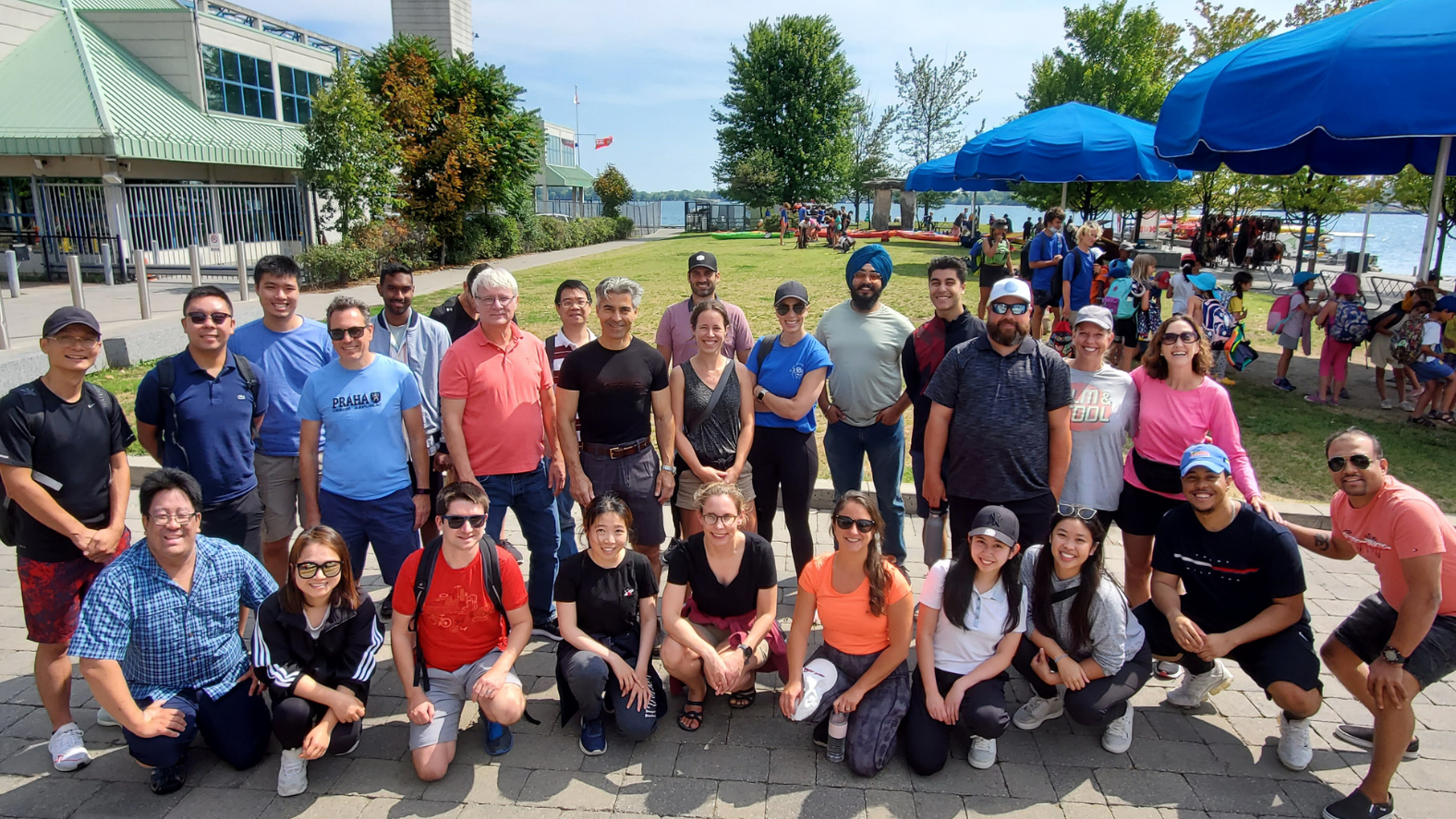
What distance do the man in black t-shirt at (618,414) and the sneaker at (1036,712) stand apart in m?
1.98

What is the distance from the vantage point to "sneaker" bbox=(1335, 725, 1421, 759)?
364cm

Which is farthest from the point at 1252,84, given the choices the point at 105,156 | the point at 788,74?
the point at 788,74

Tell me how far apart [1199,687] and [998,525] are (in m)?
1.38

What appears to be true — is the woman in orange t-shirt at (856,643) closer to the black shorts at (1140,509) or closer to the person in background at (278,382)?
the black shorts at (1140,509)

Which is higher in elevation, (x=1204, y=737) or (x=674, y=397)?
(x=674, y=397)

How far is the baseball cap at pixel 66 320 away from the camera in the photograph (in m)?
3.53

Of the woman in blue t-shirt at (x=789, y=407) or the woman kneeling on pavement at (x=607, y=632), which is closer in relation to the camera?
the woman kneeling on pavement at (x=607, y=632)

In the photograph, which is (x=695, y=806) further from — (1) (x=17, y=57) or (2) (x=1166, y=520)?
(1) (x=17, y=57)

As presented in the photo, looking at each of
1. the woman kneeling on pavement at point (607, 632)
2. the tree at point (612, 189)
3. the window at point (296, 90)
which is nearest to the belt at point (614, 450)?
the woman kneeling on pavement at point (607, 632)

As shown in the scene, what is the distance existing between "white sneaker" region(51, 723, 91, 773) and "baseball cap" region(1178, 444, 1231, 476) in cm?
489

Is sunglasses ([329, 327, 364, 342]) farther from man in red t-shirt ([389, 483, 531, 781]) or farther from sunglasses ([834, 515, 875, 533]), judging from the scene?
sunglasses ([834, 515, 875, 533])

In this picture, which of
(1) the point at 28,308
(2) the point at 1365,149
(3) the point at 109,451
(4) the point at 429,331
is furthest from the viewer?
(1) the point at 28,308

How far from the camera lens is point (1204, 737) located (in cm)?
380

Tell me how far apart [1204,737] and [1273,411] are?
5.94 m
